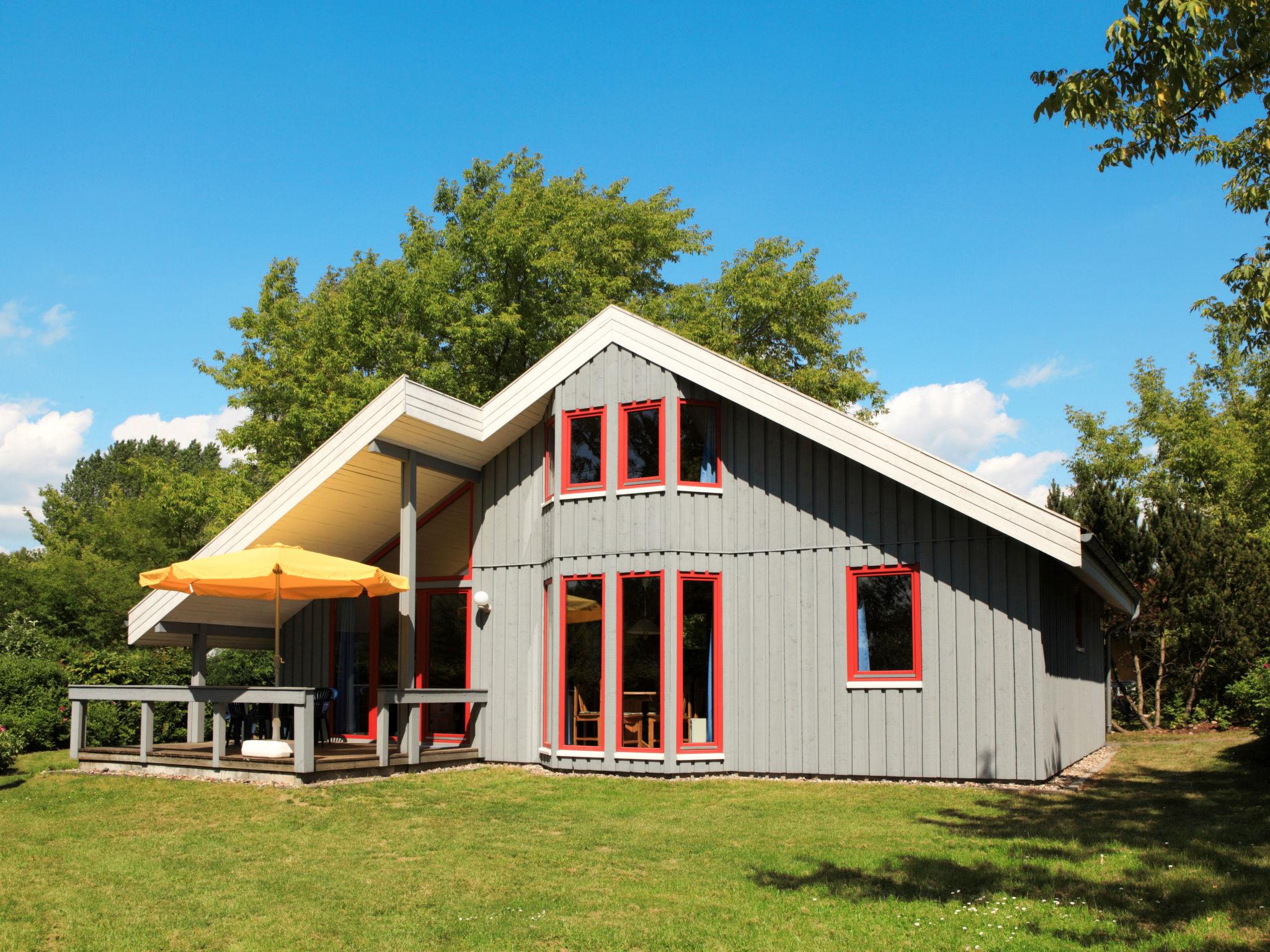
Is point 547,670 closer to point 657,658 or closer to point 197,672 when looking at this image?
point 657,658

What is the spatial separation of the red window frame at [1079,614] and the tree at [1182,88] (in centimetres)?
640

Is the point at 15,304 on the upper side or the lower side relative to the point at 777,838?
upper

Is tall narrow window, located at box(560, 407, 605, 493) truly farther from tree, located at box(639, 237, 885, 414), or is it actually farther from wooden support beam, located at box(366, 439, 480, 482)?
tree, located at box(639, 237, 885, 414)

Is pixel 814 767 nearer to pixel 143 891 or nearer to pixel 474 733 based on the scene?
pixel 474 733

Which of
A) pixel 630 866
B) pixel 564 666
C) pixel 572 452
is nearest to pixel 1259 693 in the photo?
pixel 564 666

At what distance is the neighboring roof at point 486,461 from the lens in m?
12.7

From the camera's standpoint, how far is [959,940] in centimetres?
621

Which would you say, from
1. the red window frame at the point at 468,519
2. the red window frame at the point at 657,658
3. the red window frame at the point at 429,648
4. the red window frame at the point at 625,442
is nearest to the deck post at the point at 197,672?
the red window frame at the point at 429,648

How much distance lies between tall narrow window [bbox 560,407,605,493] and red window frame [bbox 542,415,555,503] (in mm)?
441

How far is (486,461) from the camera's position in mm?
16625

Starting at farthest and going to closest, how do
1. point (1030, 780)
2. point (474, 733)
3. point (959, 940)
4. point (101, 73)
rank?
point (474, 733) → point (101, 73) → point (1030, 780) → point (959, 940)

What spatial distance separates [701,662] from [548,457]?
12.3 feet

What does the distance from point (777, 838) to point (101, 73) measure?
13.3 metres

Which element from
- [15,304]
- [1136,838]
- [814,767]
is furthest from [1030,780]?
[15,304]
